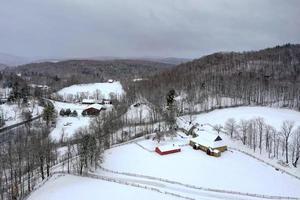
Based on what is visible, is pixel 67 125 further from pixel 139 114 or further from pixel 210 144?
pixel 210 144

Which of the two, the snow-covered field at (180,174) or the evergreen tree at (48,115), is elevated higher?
the evergreen tree at (48,115)

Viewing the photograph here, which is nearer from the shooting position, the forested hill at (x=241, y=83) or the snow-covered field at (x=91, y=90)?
the forested hill at (x=241, y=83)

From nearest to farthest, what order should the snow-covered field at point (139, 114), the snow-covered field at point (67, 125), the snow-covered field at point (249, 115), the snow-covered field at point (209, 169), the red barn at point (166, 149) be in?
the snow-covered field at point (209, 169)
the red barn at point (166, 149)
the snow-covered field at point (67, 125)
the snow-covered field at point (249, 115)
the snow-covered field at point (139, 114)

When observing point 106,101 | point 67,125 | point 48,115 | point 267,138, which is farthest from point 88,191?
point 106,101

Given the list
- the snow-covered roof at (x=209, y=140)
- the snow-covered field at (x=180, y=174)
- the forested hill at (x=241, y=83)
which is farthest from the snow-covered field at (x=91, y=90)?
the snow-covered roof at (x=209, y=140)

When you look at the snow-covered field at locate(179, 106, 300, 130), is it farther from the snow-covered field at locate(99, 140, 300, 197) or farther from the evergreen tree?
the evergreen tree

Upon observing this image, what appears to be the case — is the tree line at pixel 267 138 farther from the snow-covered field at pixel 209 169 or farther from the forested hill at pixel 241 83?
the forested hill at pixel 241 83

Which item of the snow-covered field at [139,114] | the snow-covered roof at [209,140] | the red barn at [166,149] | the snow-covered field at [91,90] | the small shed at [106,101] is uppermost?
the snow-covered field at [91,90]
